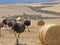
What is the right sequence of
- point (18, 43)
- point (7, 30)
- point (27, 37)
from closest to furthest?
point (18, 43)
point (27, 37)
point (7, 30)

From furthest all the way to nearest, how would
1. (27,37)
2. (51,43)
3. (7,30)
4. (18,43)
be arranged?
1. (7,30)
2. (27,37)
3. (18,43)
4. (51,43)

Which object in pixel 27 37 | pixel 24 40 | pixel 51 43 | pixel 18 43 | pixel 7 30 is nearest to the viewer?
pixel 51 43

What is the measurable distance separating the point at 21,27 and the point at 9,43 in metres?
1.61

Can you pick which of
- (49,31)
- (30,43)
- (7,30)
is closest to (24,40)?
(30,43)

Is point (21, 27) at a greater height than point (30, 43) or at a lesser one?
greater

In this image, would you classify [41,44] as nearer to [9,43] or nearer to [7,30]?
[9,43]

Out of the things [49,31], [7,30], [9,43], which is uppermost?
[49,31]

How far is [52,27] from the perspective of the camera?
54.9ft

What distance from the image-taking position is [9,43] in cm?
1812

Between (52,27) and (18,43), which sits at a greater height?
(52,27)

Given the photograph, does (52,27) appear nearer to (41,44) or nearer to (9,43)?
(41,44)

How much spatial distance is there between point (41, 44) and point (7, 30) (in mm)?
7410

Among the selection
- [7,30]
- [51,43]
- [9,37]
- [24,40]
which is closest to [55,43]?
[51,43]

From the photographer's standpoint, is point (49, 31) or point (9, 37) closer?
point (49, 31)
